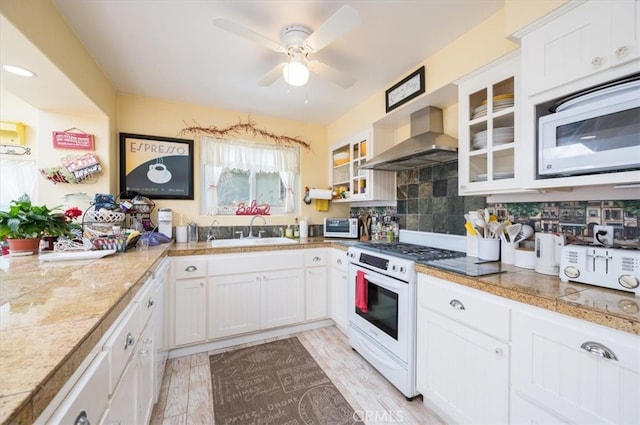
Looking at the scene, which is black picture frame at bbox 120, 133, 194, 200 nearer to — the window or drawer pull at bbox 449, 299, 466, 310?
the window

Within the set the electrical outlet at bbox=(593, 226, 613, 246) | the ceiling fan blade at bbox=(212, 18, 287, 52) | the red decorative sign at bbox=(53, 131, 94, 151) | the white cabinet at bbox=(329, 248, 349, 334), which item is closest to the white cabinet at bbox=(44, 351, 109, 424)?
the ceiling fan blade at bbox=(212, 18, 287, 52)

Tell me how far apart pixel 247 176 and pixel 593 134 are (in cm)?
292

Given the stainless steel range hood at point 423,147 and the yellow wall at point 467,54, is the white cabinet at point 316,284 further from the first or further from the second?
the yellow wall at point 467,54

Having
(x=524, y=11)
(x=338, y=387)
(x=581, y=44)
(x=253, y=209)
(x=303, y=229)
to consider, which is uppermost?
(x=524, y=11)

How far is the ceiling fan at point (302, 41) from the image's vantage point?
1302 millimetres

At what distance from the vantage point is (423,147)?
1901 millimetres

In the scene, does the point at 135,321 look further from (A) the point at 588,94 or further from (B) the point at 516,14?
(B) the point at 516,14

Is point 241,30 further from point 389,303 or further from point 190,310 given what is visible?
point 190,310

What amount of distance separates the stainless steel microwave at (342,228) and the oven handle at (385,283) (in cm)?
93

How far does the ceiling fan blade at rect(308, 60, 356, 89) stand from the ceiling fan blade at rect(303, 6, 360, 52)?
5.5 inches

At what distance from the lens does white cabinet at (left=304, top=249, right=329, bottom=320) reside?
2656 mm

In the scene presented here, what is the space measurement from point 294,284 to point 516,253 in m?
1.84

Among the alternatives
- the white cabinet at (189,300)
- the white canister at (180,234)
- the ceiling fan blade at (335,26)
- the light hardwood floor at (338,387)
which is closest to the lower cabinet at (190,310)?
the white cabinet at (189,300)

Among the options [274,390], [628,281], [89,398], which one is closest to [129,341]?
[89,398]
